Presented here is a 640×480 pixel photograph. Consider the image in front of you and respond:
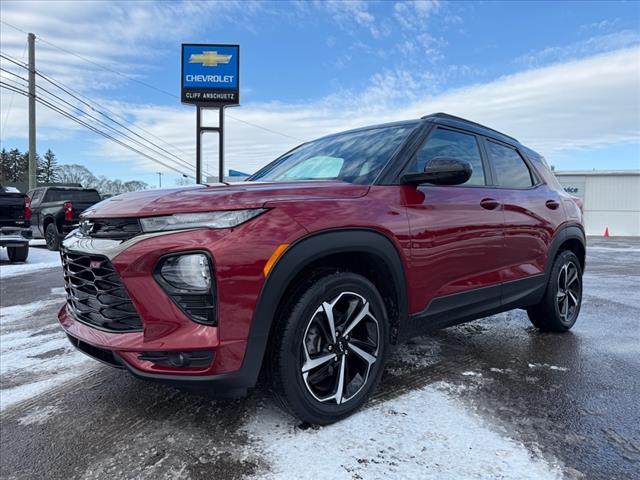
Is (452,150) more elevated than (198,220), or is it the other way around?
(452,150)

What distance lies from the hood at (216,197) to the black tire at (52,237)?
11643 mm

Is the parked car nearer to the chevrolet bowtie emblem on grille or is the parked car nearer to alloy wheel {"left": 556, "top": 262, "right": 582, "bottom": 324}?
the chevrolet bowtie emblem on grille

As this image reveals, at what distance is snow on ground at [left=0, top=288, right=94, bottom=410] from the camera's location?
A: 123 inches

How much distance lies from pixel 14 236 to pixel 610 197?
3006cm

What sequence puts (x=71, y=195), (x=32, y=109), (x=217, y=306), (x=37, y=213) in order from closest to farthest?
(x=217, y=306)
(x=37, y=213)
(x=71, y=195)
(x=32, y=109)

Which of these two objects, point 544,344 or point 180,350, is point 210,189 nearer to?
point 180,350

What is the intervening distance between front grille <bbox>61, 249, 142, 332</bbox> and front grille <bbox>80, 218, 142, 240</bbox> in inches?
4.7

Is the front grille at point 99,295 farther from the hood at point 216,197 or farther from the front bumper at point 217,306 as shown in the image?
the hood at point 216,197

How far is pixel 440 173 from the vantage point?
2.67m

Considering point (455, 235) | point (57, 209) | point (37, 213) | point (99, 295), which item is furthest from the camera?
point (37, 213)

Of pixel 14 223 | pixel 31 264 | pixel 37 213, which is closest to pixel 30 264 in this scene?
pixel 31 264

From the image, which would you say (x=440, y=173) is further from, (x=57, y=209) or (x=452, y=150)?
(x=57, y=209)

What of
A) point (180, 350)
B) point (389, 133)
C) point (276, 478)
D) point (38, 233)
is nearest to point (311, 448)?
point (276, 478)

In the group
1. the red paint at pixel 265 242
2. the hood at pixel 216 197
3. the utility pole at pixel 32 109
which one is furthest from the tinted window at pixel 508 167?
the utility pole at pixel 32 109
